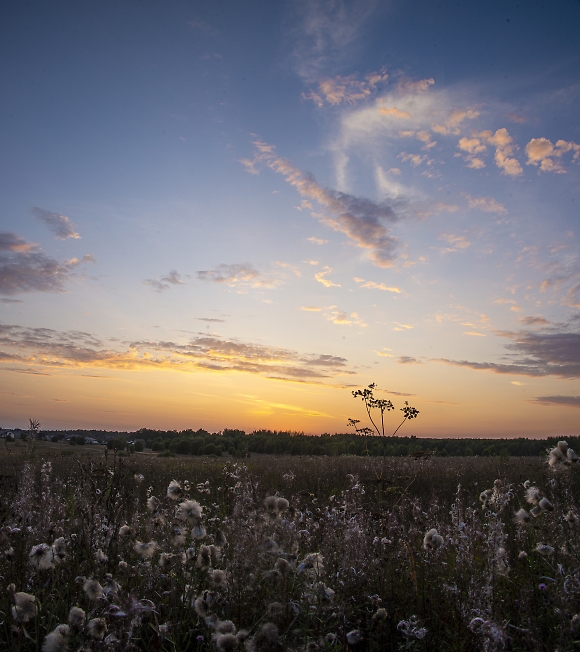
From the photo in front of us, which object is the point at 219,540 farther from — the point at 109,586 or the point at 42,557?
the point at 42,557

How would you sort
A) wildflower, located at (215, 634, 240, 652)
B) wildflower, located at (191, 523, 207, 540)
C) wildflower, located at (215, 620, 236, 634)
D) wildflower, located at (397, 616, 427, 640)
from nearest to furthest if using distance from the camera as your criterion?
wildflower, located at (215, 634, 240, 652), wildflower, located at (215, 620, 236, 634), wildflower, located at (397, 616, 427, 640), wildflower, located at (191, 523, 207, 540)

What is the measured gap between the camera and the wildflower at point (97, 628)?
2529 mm

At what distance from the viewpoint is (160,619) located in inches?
134

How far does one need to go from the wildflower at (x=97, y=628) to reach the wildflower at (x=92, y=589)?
0.26 metres

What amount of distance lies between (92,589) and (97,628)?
13.9 inches

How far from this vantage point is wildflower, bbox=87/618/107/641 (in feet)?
8.30

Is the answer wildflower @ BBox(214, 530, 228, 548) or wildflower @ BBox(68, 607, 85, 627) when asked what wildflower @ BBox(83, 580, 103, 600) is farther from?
wildflower @ BBox(214, 530, 228, 548)

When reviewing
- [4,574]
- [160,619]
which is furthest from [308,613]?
[4,574]

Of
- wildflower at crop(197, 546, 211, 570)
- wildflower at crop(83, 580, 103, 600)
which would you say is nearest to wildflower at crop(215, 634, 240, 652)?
wildflower at crop(197, 546, 211, 570)

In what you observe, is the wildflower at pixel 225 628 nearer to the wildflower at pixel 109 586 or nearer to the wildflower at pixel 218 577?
the wildflower at pixel 218 577

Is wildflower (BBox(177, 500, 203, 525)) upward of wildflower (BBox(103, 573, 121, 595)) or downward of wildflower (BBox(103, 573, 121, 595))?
upward

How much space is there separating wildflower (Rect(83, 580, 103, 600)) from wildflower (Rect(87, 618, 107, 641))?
256 millimetres

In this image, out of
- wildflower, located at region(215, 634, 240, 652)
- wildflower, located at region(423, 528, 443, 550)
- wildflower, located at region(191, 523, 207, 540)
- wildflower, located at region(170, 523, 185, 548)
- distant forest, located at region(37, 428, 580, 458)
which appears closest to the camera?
wildflower, located at region(215, 634, 240, 652)

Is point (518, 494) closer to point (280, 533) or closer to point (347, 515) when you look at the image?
point (347, 515)
